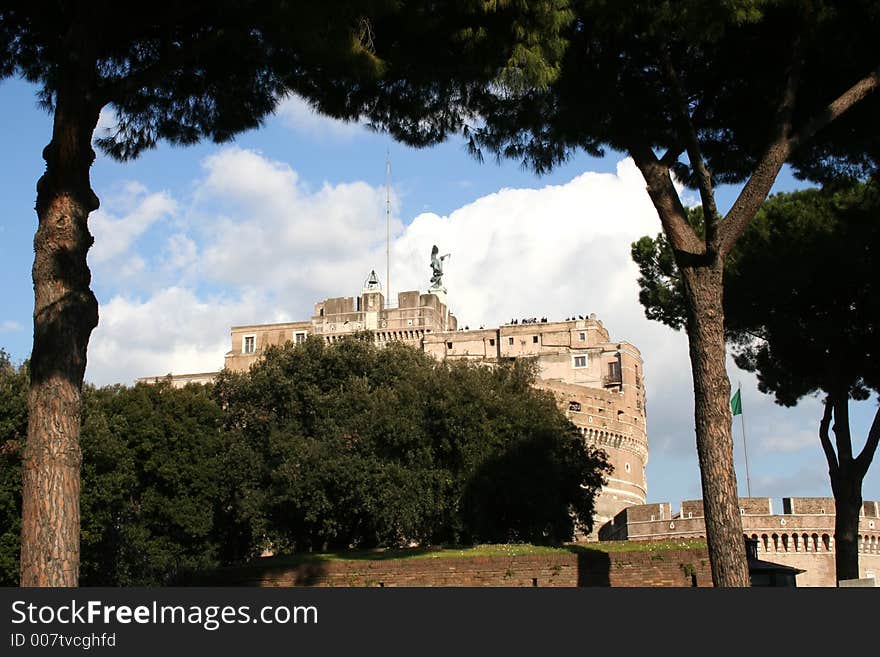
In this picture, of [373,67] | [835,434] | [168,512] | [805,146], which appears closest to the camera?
[373,67]

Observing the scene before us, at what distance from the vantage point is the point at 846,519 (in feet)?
58.5

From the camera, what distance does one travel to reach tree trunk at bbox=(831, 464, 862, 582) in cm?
1728

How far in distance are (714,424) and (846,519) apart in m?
9.16

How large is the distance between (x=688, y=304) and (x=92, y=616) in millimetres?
6409

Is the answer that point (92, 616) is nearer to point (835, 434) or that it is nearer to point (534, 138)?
point (534, 138)

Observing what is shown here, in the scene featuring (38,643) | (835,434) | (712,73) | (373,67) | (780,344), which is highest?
(712,73)

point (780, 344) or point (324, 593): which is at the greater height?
point (780, 344)

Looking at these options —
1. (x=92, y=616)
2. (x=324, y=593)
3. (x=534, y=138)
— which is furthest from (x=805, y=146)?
(x=92, y=616)

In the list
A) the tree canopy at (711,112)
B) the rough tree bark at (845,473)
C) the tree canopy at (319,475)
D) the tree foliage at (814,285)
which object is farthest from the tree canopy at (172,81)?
the tree canopy at (319,475)

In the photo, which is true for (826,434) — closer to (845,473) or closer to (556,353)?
(845,473)

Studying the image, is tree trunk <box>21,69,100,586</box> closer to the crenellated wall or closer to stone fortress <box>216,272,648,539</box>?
the crenellated wall

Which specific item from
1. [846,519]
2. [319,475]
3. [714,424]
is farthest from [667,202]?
[319,475]

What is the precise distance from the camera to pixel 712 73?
12.4 m

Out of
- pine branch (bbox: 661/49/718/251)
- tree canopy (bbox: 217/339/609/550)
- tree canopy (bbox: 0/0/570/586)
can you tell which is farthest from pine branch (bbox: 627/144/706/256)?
tree canopy (bbox: 217/339/609/550)
